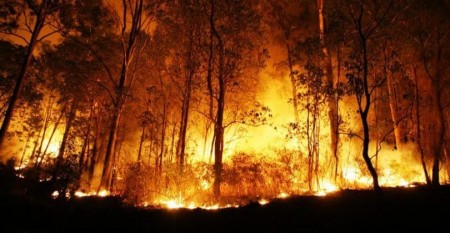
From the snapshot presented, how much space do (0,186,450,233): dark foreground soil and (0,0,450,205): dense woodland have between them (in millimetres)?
724

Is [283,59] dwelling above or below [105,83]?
above

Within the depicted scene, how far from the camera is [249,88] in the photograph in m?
16.1

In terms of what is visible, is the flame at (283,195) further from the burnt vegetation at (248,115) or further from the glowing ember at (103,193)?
the glowing ember at (103,193)

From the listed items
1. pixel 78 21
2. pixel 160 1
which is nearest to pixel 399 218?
pixel 160 1

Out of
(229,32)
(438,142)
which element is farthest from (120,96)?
(438,142)

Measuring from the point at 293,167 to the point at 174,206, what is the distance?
4418 millimetres

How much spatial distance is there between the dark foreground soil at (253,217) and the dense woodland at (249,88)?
72cm

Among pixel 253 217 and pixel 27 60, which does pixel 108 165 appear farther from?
pixel 253 217

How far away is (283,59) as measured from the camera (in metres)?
18.1

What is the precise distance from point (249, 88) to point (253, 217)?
30.0 ft

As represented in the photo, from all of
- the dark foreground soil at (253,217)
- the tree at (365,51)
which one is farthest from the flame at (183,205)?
the tree at (365,51)

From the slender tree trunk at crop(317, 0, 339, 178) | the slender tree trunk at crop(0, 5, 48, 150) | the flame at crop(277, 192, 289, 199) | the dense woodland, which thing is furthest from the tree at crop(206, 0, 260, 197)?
the slender tree trunk at crop(0, 5, 48, 150)

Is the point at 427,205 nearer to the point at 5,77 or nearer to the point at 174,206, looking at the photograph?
the point at 174,206

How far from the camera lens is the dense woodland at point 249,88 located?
1021 cm
